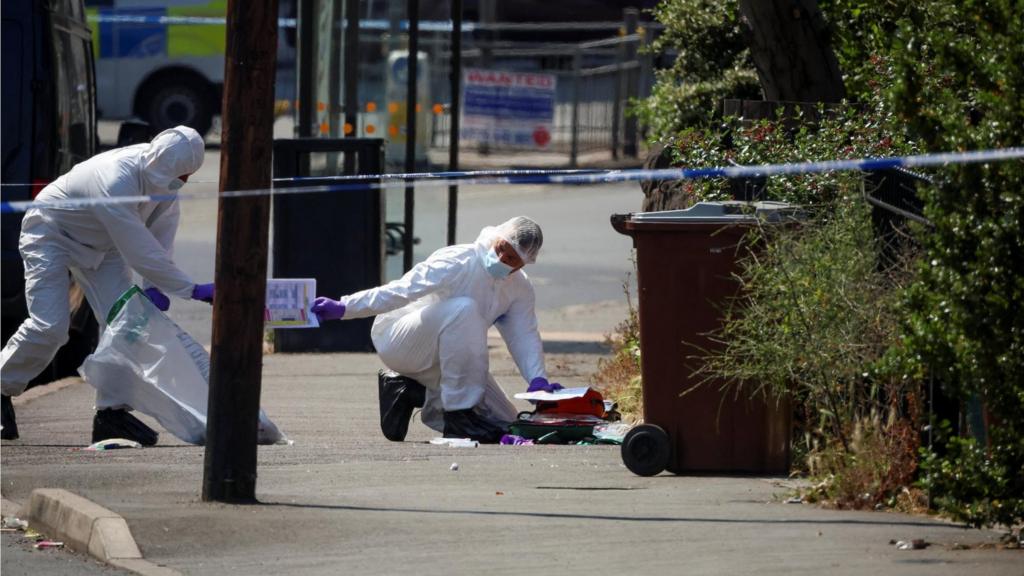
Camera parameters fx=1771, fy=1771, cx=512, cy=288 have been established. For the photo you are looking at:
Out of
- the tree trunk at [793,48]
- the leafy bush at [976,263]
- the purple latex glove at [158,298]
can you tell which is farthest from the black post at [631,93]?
the leafy bush at [976,263]

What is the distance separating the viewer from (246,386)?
659 centimetres

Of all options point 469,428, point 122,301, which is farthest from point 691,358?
point 122,301

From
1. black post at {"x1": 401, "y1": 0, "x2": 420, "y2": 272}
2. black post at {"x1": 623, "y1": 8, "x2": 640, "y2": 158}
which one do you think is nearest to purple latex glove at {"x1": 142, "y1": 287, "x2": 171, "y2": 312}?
black post at {"x1": 401, "y1": 0, "x2": 420, "y2": 272}

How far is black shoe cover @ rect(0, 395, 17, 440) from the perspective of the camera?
27.7ft

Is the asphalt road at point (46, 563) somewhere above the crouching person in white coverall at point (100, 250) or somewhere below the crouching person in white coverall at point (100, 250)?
below

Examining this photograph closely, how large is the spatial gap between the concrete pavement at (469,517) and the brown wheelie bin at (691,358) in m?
0.13

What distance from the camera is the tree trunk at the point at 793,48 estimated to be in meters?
9.54

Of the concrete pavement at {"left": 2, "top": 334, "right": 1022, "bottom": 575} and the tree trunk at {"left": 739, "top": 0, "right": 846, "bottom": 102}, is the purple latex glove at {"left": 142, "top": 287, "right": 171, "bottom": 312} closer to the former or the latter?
the concrete pavement at {"left": 2, "top": 334, "right": 1022, "bottom": 575}

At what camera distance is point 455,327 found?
323 inches

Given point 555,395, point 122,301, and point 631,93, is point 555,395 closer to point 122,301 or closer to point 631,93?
point 122,301

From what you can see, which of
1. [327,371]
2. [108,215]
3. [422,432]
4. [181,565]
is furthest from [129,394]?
[327,371]

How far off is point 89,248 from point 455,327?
5.84 ft

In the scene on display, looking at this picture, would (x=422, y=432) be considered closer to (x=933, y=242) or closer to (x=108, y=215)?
(x=108, y=215)

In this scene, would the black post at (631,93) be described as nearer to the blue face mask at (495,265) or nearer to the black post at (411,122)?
the black post at (411,122)
